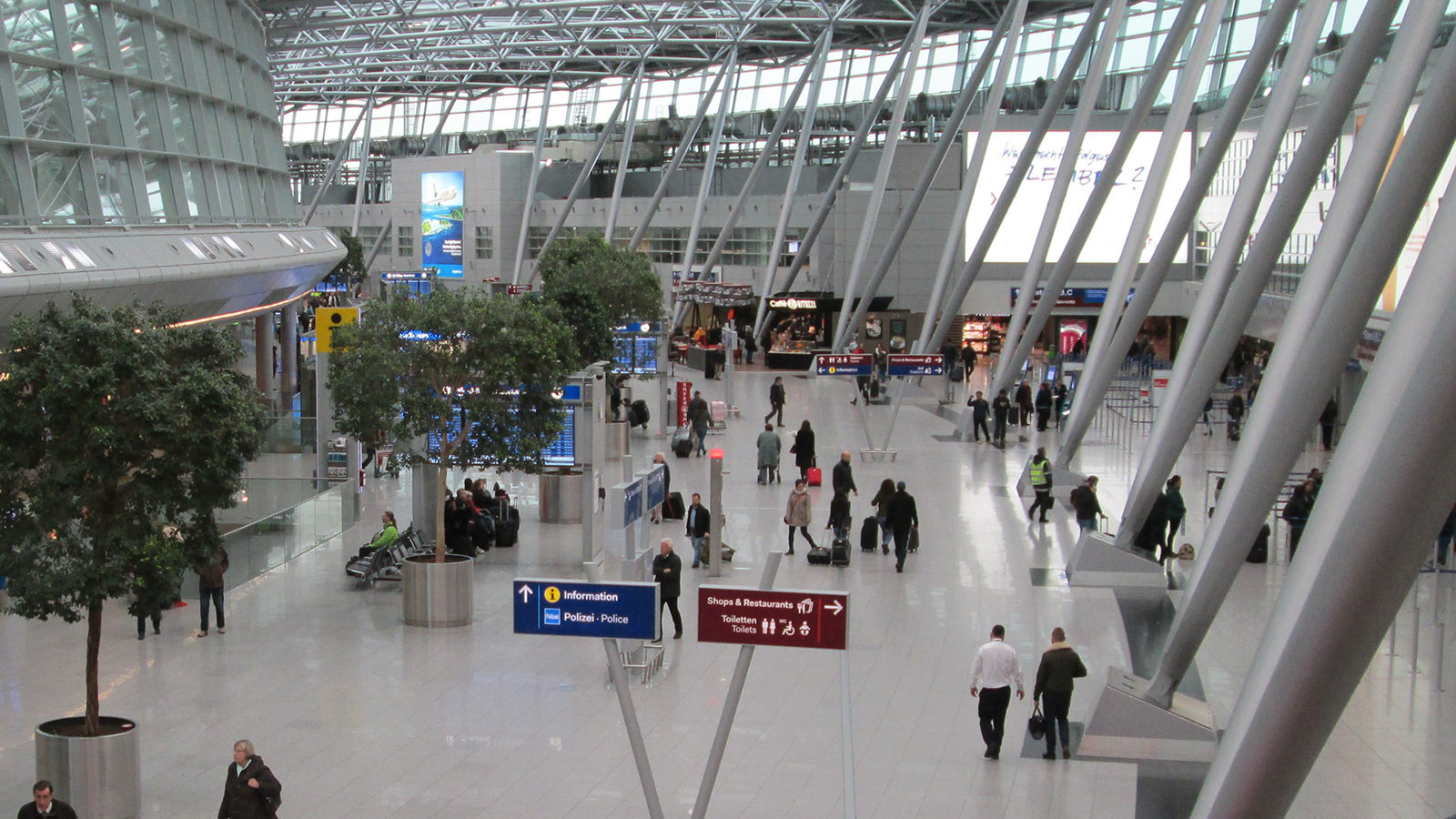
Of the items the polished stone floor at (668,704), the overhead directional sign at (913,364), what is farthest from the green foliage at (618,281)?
the polished stone floor at (668,704)

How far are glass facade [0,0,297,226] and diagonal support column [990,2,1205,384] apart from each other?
57.9ft

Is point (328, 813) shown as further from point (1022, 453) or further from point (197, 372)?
point (1022, 453)

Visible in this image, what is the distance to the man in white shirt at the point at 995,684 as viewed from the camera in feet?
37.7

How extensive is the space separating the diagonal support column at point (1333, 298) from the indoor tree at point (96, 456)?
7.72 m

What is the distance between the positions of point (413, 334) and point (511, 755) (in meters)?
6.77

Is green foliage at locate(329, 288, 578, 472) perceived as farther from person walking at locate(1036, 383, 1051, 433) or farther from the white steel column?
person walking at locate(1036, 383, 1051, 433)

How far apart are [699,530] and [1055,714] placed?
8134mm

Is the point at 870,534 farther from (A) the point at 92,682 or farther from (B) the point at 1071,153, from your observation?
(B) the point at 1071,153

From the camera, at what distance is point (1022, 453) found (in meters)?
31.0

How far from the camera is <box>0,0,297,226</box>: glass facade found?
70.2ft

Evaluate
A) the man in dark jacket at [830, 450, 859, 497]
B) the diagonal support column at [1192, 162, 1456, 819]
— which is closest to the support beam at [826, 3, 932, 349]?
the man in dark jacket at [830, 450, 859, 497]

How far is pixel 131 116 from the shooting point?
25.7 meters

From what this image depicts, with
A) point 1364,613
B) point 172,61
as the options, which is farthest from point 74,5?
point 1364,613

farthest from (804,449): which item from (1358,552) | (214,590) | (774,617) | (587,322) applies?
(1358,552)
